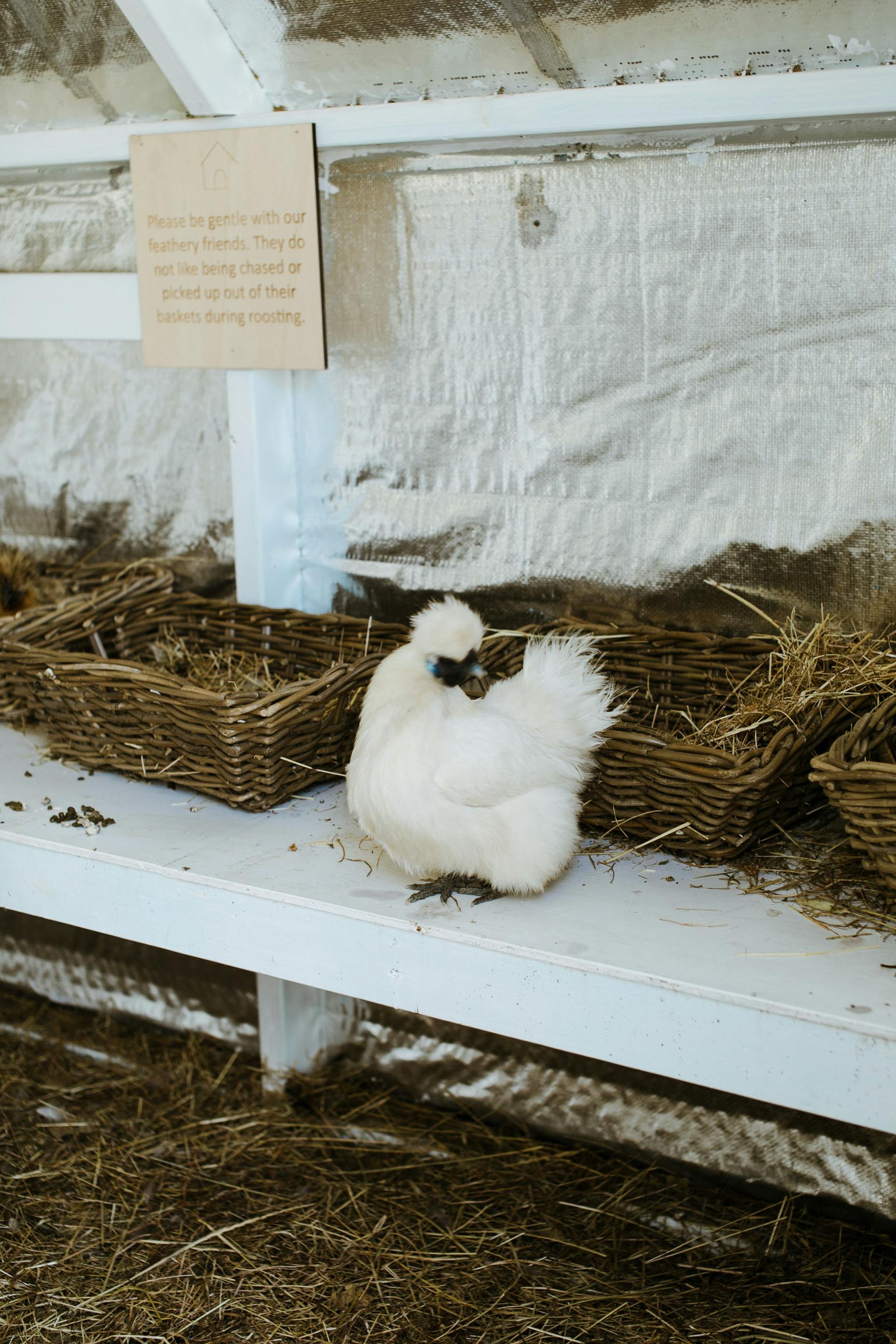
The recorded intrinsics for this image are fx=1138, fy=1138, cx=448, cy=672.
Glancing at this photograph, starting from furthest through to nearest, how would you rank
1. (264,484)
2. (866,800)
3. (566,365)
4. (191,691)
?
1. (264,484)
2. (566,365)
3. (191,691)
4. (866,800)

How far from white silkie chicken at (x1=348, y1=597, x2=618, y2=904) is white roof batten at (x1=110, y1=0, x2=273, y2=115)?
0.96 metres

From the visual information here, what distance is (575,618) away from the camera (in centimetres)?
178

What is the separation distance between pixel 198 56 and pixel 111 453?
30.1 inches

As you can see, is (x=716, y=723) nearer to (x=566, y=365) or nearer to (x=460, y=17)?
(x=566, y=365)

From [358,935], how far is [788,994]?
0.48 meters

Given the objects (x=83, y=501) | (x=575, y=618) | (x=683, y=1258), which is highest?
(x=83, y=501)

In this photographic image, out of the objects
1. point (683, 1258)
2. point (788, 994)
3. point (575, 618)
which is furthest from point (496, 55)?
point (683, 1258)

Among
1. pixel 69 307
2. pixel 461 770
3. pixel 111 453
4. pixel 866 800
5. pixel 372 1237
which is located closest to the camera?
pixel 866 800

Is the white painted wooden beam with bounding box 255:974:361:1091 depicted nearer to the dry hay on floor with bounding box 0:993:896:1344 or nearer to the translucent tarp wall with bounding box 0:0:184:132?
the dry hay on floor with bounding box 0:993:896:1344

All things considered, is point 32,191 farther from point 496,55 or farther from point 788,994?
point 788,994

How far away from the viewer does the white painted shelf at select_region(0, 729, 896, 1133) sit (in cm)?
109

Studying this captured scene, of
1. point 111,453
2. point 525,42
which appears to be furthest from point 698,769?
point 111,453

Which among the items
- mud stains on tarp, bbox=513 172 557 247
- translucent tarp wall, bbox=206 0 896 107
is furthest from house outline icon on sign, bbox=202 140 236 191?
mud stains on tarp, bbox=513 172 557 247

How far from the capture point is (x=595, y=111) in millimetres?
1558
